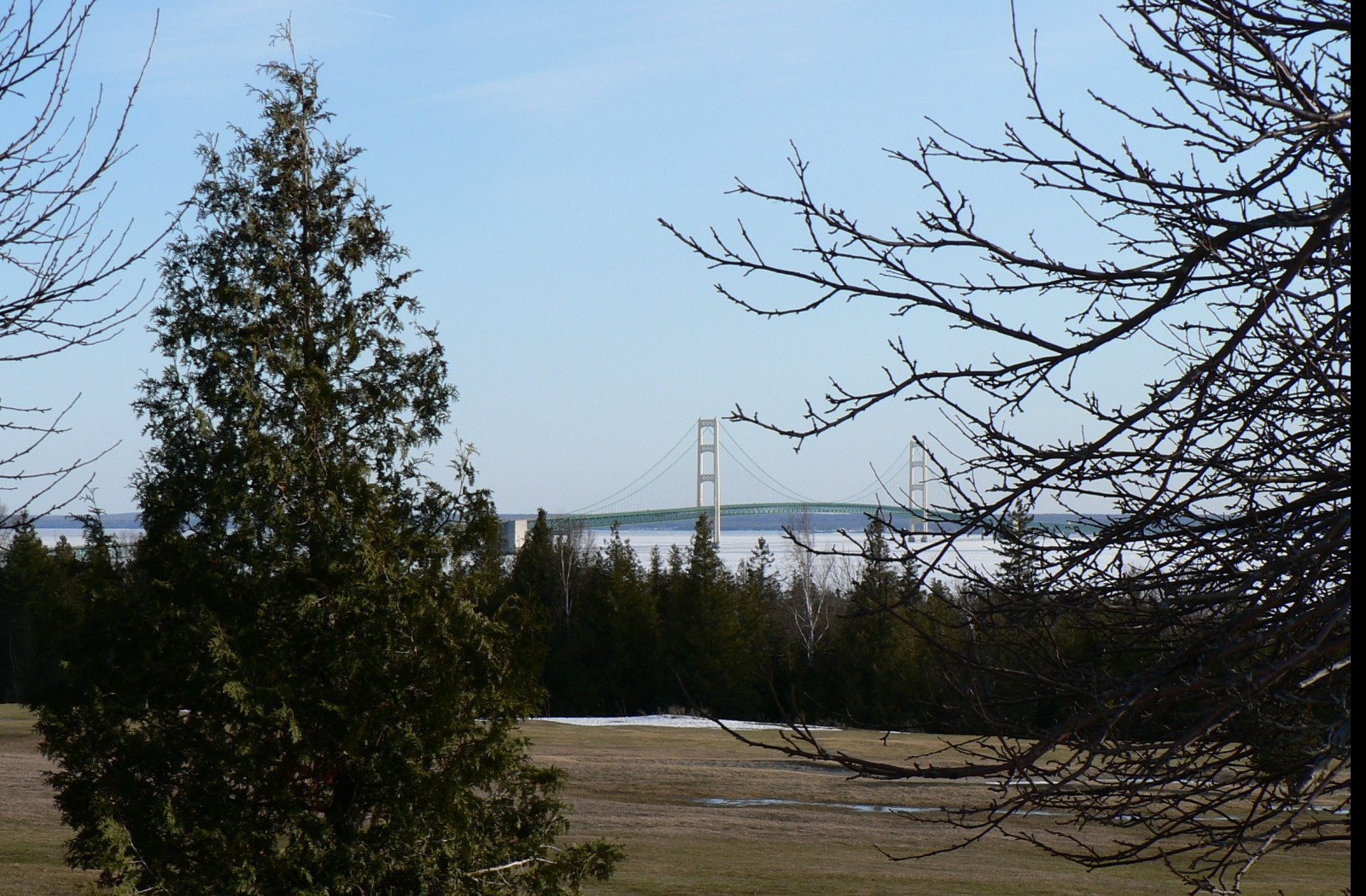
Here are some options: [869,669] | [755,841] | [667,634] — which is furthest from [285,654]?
[667,634]

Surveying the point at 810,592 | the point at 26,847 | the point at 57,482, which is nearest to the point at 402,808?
the point at 57,482

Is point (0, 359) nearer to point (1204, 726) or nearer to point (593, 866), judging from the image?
point (1204, 726)

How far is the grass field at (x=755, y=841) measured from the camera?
42.3 feet

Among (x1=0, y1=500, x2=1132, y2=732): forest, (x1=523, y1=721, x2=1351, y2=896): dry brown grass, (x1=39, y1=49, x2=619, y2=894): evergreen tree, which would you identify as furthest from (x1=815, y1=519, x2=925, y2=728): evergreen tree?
(x1=39, y1=49, x2=619, y2=894): evergreen tree

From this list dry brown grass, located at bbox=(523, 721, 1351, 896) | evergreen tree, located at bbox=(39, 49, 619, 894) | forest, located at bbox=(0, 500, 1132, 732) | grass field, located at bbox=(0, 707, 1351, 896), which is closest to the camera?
evergreen tree, located at bbox=(39, 49, 619, 894)

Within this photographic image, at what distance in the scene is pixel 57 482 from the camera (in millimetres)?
4387

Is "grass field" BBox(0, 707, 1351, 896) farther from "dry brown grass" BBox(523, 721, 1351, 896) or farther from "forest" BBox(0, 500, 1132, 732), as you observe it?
"forest" BBox(0, 500, 1132, 732)

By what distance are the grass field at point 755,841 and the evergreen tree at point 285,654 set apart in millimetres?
2950

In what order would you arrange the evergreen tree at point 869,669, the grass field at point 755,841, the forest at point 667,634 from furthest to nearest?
the forest at point 667,634 → the evergreen tree at point 869,669 → the grass field at point 755,841

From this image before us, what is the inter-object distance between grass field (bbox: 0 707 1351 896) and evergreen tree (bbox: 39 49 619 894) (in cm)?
295

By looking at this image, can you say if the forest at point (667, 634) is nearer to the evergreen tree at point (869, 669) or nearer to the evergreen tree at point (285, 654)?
the evergreen tree at point (869, 669)

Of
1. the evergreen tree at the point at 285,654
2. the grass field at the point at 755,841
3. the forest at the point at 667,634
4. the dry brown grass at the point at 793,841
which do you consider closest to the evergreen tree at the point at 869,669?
the forest at the point at 667,634

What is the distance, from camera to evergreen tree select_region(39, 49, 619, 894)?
7.55 meters

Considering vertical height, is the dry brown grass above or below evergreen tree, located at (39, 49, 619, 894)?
below
